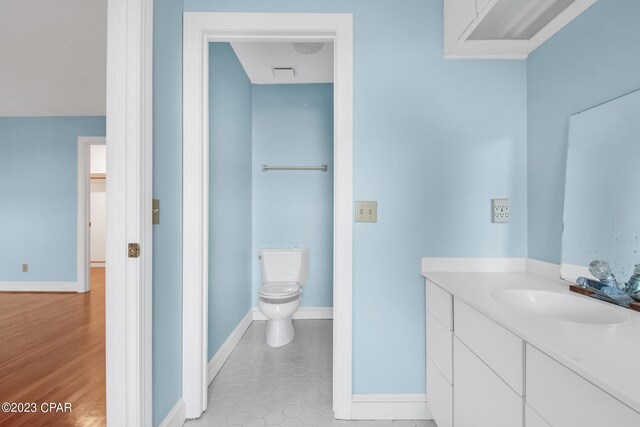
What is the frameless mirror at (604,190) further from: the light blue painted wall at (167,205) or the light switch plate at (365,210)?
the light blue painted wall at (167,205)

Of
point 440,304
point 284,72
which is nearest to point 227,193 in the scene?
point 284,72

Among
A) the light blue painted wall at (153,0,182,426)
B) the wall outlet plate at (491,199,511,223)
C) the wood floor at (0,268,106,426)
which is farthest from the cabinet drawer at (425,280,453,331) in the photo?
the wood floor at (0,268,106,426)

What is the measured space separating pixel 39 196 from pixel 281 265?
3.83 metres

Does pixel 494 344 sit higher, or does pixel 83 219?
pixel 83 219

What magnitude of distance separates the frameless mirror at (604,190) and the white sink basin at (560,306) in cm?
17

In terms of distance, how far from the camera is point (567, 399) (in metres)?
0.66

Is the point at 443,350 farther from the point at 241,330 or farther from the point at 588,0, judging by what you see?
the point at 241,330

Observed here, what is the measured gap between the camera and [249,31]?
5.20ft

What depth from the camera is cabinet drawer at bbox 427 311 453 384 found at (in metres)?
1.28

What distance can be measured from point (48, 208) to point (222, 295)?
3647 millimetres

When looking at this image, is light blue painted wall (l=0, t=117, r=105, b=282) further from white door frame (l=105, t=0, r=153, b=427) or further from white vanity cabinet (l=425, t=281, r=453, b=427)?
white vanity cabinet (l=425, t=281, r=453, b=427)

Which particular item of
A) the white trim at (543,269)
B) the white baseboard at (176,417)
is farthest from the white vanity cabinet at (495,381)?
the white baseboard at (176,417)

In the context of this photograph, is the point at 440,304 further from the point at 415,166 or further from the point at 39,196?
the point at 39,196

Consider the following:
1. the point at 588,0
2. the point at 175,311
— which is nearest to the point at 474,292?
the point at 588,0
